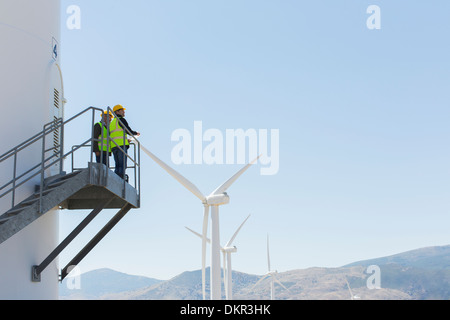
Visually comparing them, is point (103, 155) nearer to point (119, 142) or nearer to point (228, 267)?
point (119, 142)

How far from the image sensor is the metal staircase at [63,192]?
13.1 meters

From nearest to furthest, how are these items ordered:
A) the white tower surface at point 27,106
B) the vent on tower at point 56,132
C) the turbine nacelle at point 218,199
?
the white tower surface at point 27,106
the vent on tower at point 56,132
the turbine nacelle at point 218,199

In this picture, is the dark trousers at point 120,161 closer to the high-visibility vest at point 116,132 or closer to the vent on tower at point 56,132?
the high-visibility vest at point 116,132

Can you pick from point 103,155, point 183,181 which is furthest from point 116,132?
point 183,181

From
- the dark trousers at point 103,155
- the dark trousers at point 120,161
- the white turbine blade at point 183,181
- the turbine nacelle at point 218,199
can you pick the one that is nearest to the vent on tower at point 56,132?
the dark trousers at point 103,155

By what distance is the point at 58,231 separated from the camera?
59.0 feet

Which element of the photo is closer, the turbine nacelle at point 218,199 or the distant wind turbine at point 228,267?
the turbine nacelle at point 218,199

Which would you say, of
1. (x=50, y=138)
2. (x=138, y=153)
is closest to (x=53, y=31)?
(x=50, y=138)

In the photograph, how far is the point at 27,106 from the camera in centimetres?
1585

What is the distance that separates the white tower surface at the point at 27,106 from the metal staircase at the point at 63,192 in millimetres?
302

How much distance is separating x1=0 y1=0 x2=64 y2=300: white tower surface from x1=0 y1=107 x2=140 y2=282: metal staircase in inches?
11.9

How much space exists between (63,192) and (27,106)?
3.46m
